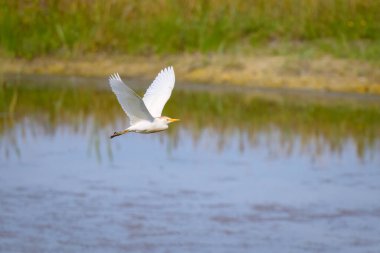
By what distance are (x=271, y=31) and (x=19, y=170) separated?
5898 millimetres

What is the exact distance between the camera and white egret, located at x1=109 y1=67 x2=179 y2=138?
8352 millimetres

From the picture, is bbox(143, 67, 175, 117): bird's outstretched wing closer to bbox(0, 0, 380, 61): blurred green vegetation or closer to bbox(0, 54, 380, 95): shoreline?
bbox(0, 54, 380, 95): shoreline

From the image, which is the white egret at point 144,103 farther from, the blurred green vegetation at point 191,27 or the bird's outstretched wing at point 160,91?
the blurred green vegetation at point 191,27

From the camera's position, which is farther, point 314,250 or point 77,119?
point 77,119

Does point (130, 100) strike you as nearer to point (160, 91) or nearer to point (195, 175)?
point (160, 91)

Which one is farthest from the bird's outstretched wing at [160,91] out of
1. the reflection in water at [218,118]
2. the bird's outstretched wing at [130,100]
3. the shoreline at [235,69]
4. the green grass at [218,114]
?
the shoreline at [235,69]

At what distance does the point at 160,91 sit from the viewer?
31.3ft

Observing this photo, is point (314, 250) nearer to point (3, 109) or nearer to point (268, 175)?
point (268, 175)

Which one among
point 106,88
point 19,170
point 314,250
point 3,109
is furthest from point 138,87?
point 314,250

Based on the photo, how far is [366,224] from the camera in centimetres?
1025

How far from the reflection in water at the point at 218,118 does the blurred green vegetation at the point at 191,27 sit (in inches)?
40.7

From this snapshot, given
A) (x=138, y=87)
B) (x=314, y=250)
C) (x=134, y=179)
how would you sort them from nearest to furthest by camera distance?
(x=314, y=250) → (x=134, y=179) → (x=138, y=87)

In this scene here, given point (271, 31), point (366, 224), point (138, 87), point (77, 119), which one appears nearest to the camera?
point (366, 224)

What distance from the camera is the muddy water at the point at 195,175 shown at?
32.4 ft
